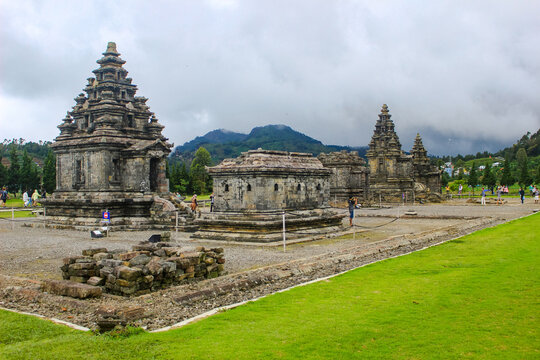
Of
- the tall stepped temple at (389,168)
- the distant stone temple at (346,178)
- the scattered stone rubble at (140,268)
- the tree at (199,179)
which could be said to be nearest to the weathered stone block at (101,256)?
the scattered stone rubble at (140,268)

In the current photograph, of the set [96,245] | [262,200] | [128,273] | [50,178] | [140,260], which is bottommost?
[96,245]

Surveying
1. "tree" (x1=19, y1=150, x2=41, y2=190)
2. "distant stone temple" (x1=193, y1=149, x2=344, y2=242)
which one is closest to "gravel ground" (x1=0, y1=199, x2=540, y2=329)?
"distant stone temple" (x1=193, y1=149, x2=344, y2=242)

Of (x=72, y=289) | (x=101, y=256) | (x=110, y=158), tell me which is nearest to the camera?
(x=72, y=289)

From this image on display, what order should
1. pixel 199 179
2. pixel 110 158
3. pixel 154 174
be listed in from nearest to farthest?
pixel 110 158
pixel 154 174
pixel 199 179

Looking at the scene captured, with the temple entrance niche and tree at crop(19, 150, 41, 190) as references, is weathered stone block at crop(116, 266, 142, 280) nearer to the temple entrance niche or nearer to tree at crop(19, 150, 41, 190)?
the temple entrance niche

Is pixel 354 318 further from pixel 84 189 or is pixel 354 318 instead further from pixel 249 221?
pixel 84 189

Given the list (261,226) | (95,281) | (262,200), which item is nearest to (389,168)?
(262,200)

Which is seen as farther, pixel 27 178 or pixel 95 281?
pixel 27 178

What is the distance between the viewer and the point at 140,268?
8.98 metres

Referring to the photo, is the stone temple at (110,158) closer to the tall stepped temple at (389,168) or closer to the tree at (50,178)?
the tall stepped temple at (389,168)

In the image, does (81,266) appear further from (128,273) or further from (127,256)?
(128,273)

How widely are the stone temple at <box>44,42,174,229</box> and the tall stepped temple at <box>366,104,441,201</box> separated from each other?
24362 millimetres

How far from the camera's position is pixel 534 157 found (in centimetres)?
13488

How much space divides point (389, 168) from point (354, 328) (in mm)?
41159
